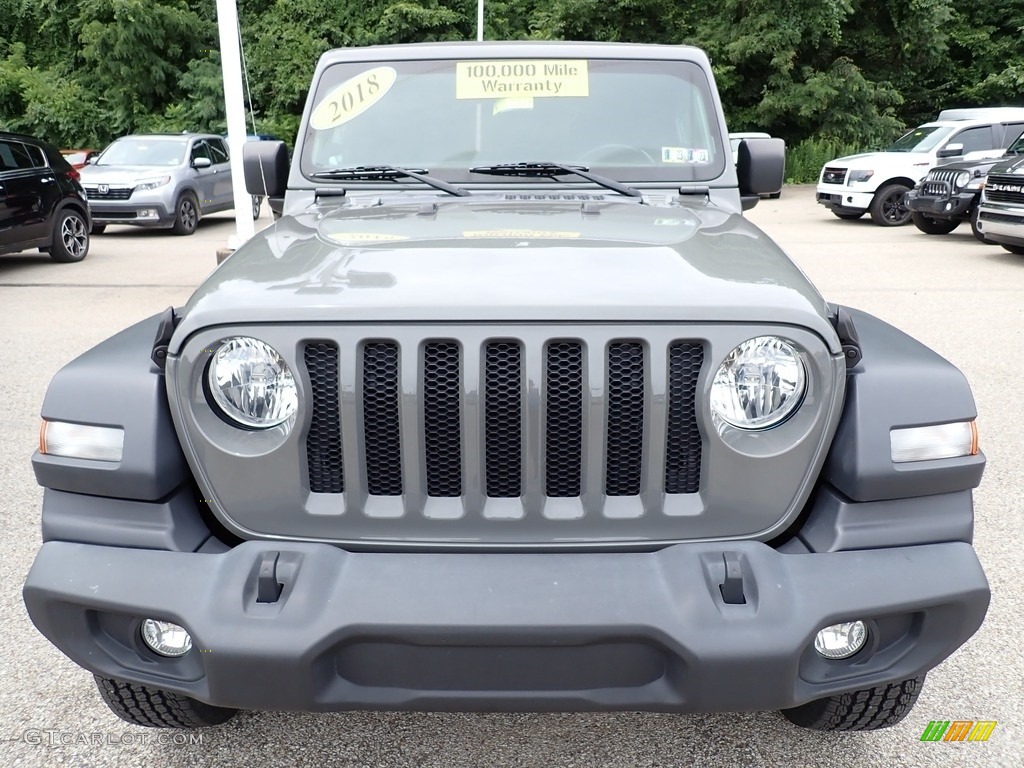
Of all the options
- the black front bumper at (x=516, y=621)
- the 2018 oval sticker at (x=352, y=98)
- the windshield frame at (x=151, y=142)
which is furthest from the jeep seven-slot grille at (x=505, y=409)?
the windshield frame at (x=151, y=142)

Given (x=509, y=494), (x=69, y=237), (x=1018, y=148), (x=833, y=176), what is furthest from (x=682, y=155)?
(x=833, y=176)

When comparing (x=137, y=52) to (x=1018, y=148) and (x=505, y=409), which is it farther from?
(x=505, y=409)

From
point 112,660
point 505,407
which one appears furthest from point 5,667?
point 505,407

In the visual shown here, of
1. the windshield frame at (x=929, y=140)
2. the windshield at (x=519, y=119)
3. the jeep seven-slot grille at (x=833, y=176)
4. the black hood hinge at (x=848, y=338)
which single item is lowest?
the jeep seven-slot grille at (x=833, y=176)

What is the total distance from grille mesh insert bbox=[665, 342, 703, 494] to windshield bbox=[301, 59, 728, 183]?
4.74 feet

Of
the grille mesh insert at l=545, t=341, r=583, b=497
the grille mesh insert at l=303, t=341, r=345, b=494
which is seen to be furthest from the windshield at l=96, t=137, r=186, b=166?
the grille mesh insert at l=545, t=341, r=583, b=497

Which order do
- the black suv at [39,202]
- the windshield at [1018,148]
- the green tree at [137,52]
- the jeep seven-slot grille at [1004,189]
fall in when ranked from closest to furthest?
the black suv at [39,202] < the jeep seven-slot grille at [1004,189] < the windshield at [1018,148] < the green tree at [137,52]

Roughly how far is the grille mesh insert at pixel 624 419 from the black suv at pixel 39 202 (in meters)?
10.4

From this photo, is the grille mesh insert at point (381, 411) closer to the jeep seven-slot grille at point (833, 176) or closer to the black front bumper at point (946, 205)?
the black front bumper at point (946, 205)

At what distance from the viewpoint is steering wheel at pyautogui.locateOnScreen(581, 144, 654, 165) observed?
323cm

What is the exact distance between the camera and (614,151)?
10.6 feet

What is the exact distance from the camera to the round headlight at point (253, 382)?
193 centimetres

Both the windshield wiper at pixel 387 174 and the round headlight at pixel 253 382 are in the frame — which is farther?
the windshield wiper at pixel 387 174

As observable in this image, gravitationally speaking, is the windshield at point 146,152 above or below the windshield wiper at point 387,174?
below
